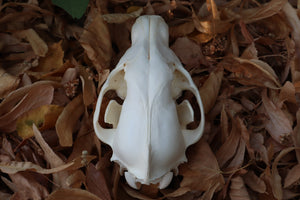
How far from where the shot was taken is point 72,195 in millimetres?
596

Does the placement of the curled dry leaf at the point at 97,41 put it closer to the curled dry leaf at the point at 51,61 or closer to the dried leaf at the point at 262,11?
the curled dry leaf at the point at 51,61

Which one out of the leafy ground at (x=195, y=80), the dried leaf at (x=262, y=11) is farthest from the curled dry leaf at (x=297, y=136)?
the dried leaf at (x=262, y=11)

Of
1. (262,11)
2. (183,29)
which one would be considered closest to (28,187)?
(183,29)

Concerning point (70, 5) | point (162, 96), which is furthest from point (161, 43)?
point (70, 5)

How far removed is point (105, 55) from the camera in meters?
0.71

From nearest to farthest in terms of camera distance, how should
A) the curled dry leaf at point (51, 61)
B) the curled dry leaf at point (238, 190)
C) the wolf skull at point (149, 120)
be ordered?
the wolf skull at point (149, 120)
the curled dry leaf at point (238, 190)
the curled dry leaf at point (51, 61)

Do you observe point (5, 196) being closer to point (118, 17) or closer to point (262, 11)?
point (118, 17)

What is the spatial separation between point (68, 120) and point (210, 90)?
31cm

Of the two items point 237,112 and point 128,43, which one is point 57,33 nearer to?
point 128,43

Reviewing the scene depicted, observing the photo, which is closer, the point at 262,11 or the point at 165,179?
the point at 165,179

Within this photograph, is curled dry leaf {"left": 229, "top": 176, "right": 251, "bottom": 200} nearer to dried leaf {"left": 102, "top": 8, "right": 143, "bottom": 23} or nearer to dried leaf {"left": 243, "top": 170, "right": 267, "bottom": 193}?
dried leaf {"left": 243, "top": 170, "right": 267, "bottom": 193}

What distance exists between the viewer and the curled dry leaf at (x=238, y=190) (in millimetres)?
617

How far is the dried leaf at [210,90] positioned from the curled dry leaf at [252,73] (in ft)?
0.18

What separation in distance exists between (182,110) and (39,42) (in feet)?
1.23
